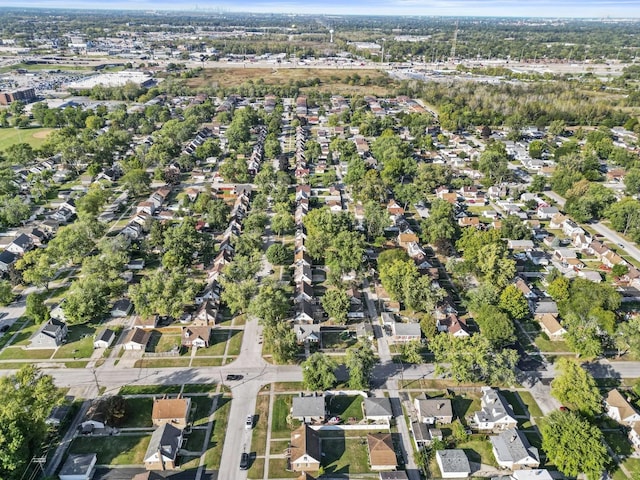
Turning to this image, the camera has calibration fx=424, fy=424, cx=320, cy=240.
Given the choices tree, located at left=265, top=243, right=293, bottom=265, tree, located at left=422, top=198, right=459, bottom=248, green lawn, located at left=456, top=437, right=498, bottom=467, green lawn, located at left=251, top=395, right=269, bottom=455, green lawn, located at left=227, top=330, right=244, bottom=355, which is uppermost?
tree, located at left=422, top=198, right=459, bottom=248

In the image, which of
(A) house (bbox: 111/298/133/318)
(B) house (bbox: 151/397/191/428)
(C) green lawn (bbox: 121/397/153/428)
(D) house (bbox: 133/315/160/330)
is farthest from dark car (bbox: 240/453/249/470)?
(A) house (bbox: 111/298/133/318)

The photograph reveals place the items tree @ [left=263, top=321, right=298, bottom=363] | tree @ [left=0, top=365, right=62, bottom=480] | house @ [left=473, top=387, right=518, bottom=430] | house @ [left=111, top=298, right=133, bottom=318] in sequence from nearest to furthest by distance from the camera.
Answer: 1. tree @ [left=0, top=365, right=62, bottom=480]
2. house @ [left=473, top=387, right=518, bottom=430]
3. tree @ [left=263, top=321, right=298, bottom=363]
4. house @ [left=111, top=298, right=133, bottom=318]

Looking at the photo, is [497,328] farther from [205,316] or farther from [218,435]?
[205,316]

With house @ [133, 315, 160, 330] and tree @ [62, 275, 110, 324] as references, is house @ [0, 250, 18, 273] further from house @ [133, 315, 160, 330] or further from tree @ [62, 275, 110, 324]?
house @ [133, 315, 160, 330]

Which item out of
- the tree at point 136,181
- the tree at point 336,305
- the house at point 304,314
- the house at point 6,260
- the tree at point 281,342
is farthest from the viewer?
the tree at point 136,181

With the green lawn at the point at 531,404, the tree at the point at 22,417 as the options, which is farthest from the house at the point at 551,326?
the tree at the point at 22,417

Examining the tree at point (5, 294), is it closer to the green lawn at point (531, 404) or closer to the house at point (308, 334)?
the house at point (308, 334)
